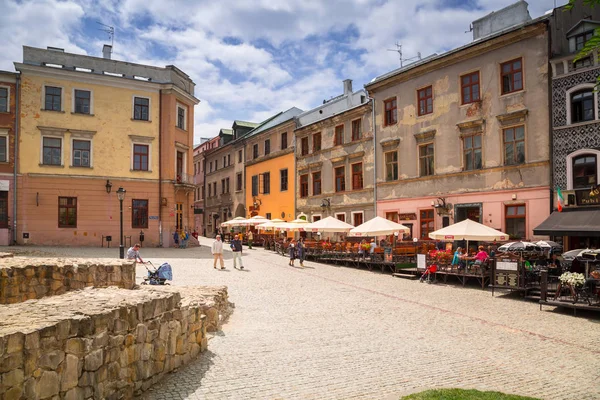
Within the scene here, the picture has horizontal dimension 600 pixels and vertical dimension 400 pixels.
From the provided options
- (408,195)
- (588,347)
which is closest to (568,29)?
(408,195)

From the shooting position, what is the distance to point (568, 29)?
2034 cm

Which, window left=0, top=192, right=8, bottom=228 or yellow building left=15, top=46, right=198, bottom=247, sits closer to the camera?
window left=0, top=192, right=8, bottom=228

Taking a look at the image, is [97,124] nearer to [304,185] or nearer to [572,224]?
[304,185]

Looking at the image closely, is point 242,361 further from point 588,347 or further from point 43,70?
point 43,70

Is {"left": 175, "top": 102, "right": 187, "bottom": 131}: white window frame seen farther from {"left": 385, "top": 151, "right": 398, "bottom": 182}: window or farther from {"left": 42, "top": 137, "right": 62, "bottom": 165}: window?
{"left": 385, "top": 151, "right": 398, "bottom": 182}: window

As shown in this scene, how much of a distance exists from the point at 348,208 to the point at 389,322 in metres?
21.8

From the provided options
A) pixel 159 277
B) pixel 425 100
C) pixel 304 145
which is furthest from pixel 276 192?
pixel 159 277

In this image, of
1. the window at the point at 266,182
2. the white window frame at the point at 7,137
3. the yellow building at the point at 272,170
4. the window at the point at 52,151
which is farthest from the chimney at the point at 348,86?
the white window frame at the point at 7,137

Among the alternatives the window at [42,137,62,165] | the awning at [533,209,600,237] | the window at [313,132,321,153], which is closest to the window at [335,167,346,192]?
the window at [313,132,321,153]

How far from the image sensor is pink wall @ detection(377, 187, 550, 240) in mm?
21188

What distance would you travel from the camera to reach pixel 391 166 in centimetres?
2953

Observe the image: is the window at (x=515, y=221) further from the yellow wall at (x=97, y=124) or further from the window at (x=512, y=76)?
the yellow wall at (x=97, y=124)

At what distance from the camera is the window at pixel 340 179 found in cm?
3388

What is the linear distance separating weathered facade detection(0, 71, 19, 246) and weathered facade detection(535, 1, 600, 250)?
31010 millimetres
